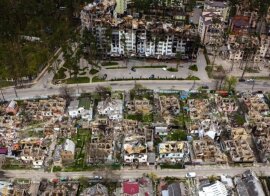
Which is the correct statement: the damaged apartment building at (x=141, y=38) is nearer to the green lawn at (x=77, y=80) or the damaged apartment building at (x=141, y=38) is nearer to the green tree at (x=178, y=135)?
the green lawn at (x=77, y=80)

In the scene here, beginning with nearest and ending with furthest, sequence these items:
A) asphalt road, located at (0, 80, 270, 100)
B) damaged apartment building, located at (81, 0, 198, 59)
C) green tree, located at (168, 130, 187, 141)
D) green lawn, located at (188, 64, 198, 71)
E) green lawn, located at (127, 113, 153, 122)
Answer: green tree, located at (168, 130, 187, 141) < green lawn, located at (127, 113, 153, 122) < asphalt road, located at (0, 80, 270, 100) < damaged apartment building, located at (81, 0, 198, 59) < green lawn, located at (188, 64, 198, 71)

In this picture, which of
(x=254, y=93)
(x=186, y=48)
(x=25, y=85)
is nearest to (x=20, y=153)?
(x=25, y=85)

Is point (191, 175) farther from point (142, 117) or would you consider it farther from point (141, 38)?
point (141, 38)

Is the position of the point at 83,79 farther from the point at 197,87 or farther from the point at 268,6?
the point at 268,6

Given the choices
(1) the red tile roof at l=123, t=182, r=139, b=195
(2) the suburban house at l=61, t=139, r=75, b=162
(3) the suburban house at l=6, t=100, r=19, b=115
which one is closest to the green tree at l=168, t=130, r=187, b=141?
(1) the red tile roof at l=123, t=182, r=139, b=195

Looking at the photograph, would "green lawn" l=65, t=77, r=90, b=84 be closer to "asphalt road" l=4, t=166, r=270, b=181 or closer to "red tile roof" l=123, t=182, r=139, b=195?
"asphalt road" l=4, t=166, r=270, b=181

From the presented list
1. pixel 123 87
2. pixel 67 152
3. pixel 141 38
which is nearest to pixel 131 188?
pixel 67 152
